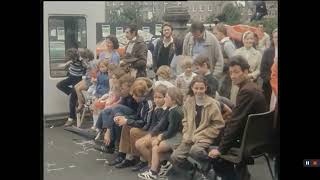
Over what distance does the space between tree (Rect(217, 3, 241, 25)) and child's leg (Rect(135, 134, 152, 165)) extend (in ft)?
2.91

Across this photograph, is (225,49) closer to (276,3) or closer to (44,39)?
(276,3)

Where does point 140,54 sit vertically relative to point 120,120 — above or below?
above

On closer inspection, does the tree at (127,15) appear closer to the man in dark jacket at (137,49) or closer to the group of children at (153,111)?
the man in dark jacket at (137,49)

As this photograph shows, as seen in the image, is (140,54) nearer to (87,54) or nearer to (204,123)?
(87,54)

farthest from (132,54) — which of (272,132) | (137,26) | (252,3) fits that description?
(272,132)

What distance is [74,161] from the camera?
314 cm

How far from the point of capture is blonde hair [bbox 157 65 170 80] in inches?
122

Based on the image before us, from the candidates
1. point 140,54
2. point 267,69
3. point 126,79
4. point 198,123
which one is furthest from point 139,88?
point 267,69

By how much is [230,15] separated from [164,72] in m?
0.56

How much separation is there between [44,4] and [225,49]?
1.19m

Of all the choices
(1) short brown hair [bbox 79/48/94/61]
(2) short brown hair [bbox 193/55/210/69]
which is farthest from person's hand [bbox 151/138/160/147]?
(1) short brown hair [bbox 79/48/94/61]

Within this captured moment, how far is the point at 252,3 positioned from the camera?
3.09 meters
